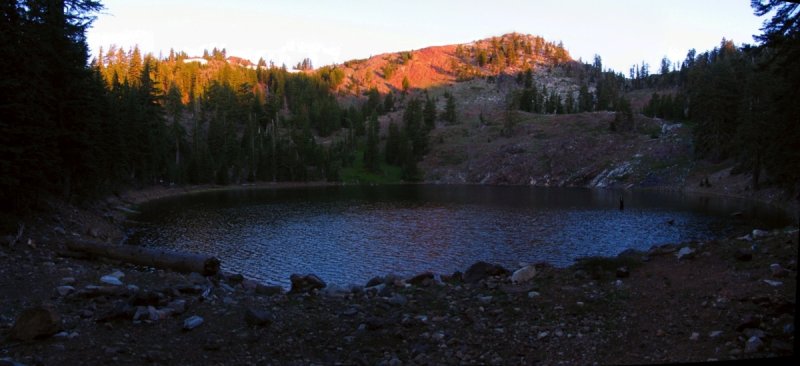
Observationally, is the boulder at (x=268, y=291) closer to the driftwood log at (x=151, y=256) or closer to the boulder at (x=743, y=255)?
the driftwood log at (x=151, y=256)

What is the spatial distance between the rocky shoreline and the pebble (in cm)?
6

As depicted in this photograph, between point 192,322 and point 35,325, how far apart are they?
3793 millimetres

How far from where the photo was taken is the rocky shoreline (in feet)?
39.9

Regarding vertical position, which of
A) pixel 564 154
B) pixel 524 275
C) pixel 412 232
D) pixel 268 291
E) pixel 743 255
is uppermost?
pixel 564 154

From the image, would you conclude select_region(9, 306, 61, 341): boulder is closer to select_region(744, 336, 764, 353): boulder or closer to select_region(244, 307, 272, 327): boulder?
select_region(244, 307, 272, 327): boulder

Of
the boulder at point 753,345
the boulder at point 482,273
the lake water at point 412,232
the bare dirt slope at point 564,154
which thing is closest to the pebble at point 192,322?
the boulder at point 482,273

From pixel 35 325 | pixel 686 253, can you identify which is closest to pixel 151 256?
pixel 35 325

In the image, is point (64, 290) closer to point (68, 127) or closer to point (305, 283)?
point (305, 283)

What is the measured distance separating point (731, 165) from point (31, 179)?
118454 millimetres

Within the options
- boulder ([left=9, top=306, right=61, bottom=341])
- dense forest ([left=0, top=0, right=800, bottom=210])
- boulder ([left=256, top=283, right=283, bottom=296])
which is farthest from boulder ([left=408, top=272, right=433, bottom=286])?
dense forest ([left=0, top=0, right=800, bottom=210])

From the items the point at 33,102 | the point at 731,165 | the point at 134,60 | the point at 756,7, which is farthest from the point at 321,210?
the point at 134,60

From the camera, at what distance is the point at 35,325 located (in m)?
12.7

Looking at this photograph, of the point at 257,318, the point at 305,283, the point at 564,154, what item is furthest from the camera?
the point at 564,154

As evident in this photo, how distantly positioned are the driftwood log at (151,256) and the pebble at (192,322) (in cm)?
1158
